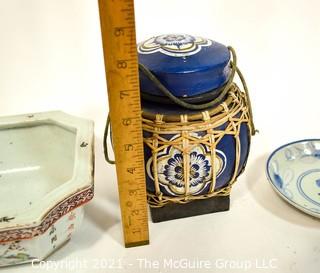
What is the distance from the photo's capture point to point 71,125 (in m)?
0.74

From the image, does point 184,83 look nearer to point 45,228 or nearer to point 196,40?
point 196,40

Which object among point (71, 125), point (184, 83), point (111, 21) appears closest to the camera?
point (111, 21)

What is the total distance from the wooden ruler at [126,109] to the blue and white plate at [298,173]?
256 mm

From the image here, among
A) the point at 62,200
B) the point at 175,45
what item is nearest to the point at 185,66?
the point at 175,45

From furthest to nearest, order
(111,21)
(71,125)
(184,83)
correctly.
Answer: (71,125) → (184,83) → (111,21)

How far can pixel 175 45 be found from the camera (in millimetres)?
610

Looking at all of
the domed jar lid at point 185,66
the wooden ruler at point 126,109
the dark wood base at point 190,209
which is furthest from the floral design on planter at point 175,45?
the dark wood base at point 190,209

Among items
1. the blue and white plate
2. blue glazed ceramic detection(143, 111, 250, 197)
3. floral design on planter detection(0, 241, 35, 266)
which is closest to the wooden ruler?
blue glazed ceramic detection(143, 111, 250, 197)

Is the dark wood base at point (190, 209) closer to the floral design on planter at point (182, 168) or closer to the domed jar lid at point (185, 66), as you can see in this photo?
the floral design on planter at point (182, 168)

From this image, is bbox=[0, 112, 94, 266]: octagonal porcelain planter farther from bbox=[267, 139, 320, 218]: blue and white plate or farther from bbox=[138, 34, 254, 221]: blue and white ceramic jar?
bbox=[267, 139, 320, 218]: blue and white plate

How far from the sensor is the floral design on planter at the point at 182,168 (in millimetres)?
601

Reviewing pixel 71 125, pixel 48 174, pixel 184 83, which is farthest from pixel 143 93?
pixel 48 174

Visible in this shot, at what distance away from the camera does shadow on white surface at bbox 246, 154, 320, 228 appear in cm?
70

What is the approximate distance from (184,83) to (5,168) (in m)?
0.42
